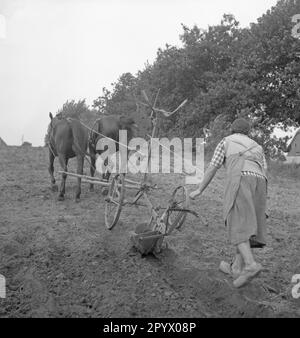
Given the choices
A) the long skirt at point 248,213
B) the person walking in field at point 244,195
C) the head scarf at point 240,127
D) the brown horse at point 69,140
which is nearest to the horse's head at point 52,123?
the brown horse at point 69,140

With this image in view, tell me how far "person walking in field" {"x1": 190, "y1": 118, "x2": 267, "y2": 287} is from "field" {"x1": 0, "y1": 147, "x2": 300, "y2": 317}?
0.44m

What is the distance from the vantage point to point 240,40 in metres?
24.6

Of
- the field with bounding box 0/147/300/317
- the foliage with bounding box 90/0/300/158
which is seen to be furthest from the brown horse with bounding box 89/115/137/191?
the foliage with bounding box 90/0/300/158

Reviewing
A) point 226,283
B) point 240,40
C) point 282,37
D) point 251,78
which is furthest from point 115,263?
point 240,40

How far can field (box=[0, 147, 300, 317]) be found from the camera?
4531 mm

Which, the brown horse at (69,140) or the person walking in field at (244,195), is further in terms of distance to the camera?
the brown horse at (69,140)

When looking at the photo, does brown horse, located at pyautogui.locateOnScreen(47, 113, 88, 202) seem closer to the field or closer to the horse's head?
the horse's head

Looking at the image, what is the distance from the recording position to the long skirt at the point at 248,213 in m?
4.67


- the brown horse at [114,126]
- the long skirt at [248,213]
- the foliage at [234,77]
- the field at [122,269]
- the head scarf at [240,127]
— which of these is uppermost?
the foliage at [234,77]

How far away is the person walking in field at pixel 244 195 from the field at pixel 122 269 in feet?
1.43

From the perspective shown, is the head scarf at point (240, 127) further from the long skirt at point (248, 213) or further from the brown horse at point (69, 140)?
the brown horse at point (69, 140)

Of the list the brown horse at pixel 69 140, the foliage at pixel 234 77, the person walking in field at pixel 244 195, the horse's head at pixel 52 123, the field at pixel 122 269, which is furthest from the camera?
the foliage at pixel 234 77
